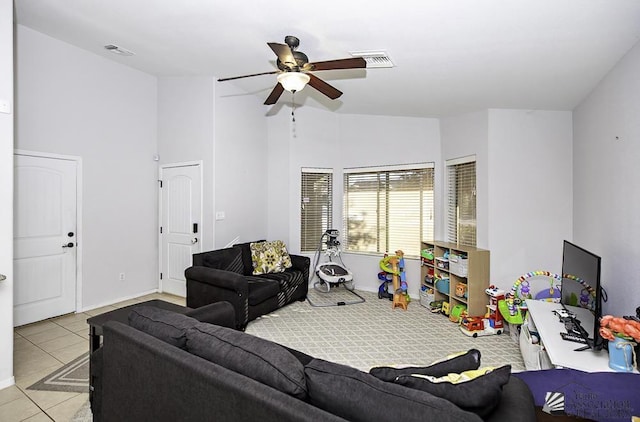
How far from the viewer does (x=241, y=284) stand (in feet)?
11.5

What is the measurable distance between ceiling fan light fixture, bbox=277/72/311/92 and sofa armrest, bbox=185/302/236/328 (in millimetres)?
1941

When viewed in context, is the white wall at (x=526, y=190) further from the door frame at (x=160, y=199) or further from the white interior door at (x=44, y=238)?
the white interior door at (x=44, y=238)

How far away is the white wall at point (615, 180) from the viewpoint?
2475 mm

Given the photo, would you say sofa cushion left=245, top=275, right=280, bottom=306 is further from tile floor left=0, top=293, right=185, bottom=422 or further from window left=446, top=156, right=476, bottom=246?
window left=446, top=156, right=476, bottom=246

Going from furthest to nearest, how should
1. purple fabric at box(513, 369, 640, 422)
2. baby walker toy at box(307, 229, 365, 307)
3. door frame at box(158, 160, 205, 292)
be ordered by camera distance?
baby walker toy at box(307, 229, 365, 307)
door frame at box(158, 160, 205, 292)
purple fabric at box(513, 369, 640, 422)

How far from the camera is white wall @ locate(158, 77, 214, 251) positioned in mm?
4531

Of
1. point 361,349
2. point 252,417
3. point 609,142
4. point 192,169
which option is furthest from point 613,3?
point 192,169

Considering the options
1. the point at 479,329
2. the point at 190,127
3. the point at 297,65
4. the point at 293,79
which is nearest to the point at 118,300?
the point at 190,127

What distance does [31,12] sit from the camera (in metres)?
3.21

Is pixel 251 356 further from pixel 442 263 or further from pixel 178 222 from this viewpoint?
pixel 178 222

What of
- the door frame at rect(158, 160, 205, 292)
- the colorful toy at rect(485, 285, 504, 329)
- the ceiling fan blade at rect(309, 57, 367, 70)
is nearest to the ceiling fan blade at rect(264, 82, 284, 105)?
the ceiling fan blade at rect(309, 57, 367, 70)

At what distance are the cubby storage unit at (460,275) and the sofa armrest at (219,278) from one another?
2.61m

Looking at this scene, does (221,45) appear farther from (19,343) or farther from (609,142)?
(609,142)

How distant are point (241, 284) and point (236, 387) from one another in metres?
2.39
